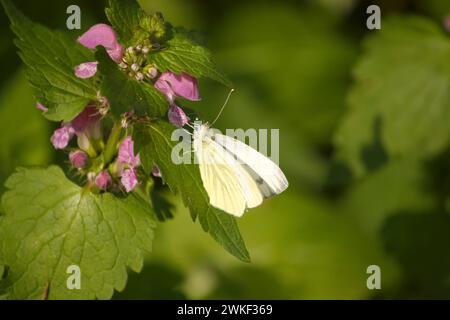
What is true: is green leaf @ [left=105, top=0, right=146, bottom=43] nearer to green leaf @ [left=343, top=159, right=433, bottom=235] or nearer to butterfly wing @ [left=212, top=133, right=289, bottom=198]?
butterfly wing @ [left=212, top=133, right=289, bottom=198]

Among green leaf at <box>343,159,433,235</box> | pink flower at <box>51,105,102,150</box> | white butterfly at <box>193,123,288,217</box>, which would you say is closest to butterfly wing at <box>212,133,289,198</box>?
white butterfly at <box>193,123,288,217</box>

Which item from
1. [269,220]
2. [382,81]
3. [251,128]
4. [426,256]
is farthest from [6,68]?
[426,256]

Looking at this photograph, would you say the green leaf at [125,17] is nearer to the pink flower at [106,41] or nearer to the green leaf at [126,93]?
the pink flower at [106,41]

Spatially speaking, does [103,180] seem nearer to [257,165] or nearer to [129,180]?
[129,180]

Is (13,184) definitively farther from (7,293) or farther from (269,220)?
(269,220)

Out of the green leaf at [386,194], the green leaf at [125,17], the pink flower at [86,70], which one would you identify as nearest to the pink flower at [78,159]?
the pink flower at [86,70]

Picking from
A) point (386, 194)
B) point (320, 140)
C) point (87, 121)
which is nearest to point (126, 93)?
point (87, 121)
